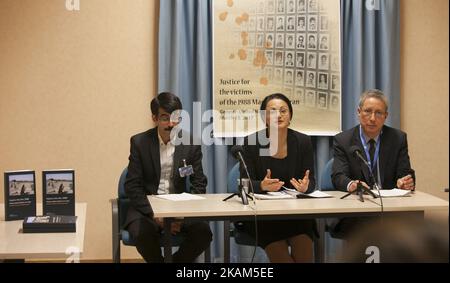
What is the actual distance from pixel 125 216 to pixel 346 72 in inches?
82.7

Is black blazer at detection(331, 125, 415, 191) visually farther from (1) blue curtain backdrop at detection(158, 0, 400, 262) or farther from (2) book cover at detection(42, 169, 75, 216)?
(2) book cover at detection(42, 169, 75, 216)

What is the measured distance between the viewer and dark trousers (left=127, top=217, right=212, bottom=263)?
3.14 m

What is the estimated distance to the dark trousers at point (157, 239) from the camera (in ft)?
10.3

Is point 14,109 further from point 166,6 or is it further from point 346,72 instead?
point 346,72

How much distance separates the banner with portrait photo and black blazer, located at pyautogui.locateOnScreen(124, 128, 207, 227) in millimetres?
838

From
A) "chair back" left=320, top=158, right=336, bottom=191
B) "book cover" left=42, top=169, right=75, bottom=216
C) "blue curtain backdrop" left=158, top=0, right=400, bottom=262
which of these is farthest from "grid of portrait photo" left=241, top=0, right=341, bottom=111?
"book cover" left=42, top=169, right=75, bottom=216

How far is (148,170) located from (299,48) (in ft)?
5.52

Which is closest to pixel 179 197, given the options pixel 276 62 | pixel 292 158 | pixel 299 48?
pixel 292 158

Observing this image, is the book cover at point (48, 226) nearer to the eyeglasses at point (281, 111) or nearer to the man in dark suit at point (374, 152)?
the eyeglasses at point (281, 111)

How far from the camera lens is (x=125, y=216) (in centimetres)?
344

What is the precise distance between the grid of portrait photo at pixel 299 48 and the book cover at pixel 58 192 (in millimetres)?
2080
